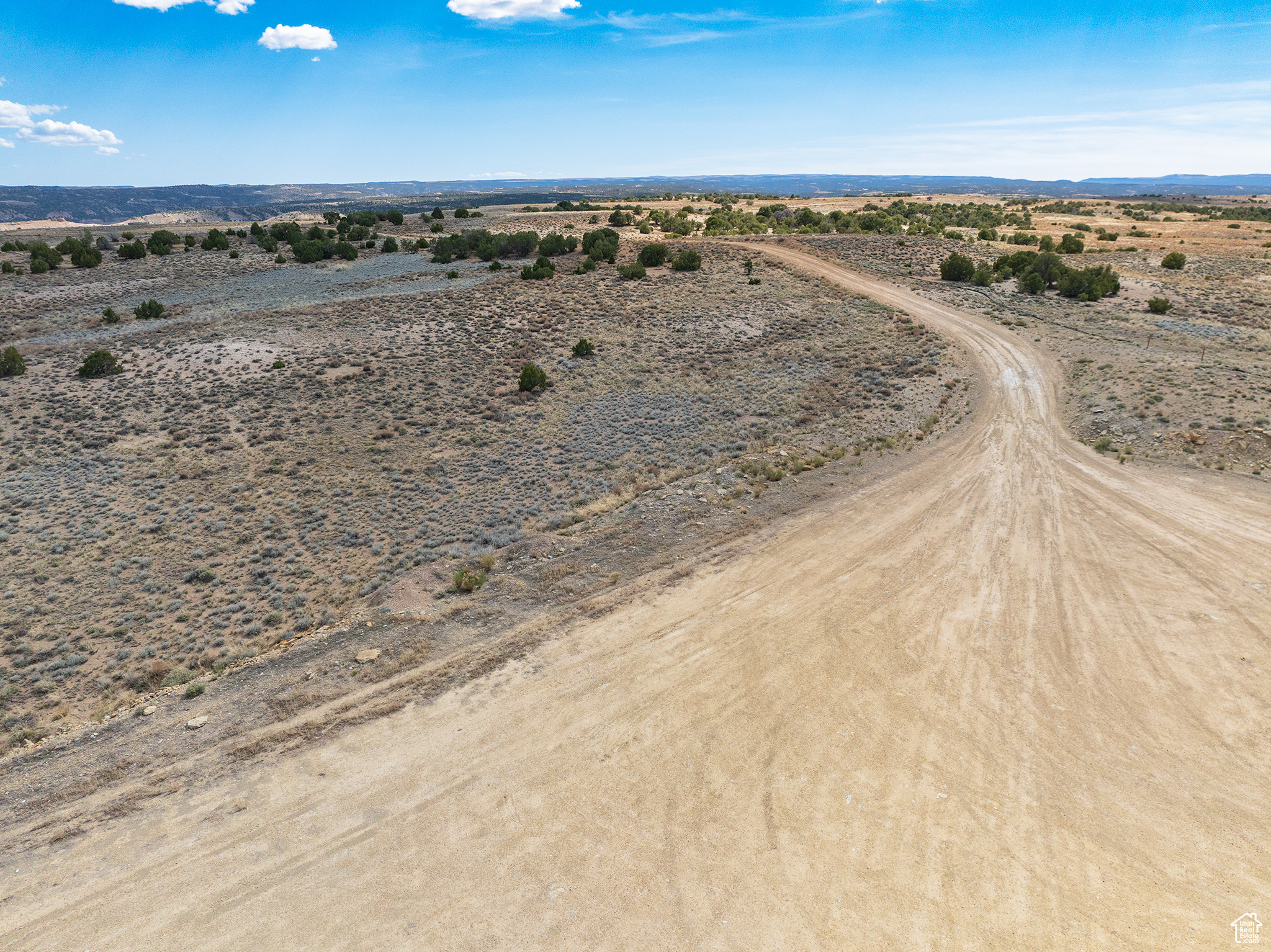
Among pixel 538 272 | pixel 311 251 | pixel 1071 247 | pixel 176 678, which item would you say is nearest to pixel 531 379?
pixel 176 678

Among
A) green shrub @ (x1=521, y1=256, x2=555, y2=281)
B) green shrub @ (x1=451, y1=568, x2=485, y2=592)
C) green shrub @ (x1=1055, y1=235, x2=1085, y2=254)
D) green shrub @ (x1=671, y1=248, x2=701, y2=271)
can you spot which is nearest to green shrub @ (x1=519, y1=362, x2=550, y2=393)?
green shrub @ (x1=451, y1=568, x2=485, y2=592)

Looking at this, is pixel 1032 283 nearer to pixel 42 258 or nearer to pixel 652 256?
pixel 652 256

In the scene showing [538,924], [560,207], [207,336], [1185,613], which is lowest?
[538,924]

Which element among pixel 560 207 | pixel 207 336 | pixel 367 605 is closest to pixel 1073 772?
pixel 367 605

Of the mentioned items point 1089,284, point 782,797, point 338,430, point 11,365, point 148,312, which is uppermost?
point 1089,284

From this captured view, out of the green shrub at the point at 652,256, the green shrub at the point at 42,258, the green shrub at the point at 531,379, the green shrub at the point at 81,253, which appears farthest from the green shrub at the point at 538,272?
the green shrub at the point at 42,258

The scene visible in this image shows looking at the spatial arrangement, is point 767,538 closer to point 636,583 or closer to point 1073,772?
point 636,583

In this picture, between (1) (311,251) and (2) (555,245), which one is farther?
(2) (555,245)
